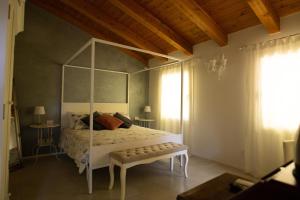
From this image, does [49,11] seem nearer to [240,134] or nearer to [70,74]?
[70,74]

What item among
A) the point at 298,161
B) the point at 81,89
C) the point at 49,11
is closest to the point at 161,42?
the point at 81,89

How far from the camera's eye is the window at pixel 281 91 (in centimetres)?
269

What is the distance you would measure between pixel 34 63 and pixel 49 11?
1243 millimetres

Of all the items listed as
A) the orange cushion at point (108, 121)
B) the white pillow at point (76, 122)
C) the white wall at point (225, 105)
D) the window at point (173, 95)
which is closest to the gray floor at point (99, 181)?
the white wall at point (225, 105)

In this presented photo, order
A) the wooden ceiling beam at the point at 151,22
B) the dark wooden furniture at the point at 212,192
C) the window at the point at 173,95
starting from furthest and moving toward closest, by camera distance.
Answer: the window at the point at 173,95 < the wooden ceiling beam at the point at 151,22 < the dark wooden furniture at the point at 212,192

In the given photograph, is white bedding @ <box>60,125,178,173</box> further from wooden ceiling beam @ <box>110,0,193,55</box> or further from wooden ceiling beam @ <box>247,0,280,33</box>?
wooden ceiling beam @ <box>247,0,280,33</box>

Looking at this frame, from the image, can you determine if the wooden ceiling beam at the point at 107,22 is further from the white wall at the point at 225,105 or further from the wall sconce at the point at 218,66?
the wall sconce at the point at 218,66

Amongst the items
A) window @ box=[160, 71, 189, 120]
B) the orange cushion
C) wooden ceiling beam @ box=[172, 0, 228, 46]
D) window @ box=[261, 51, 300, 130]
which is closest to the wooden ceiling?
wooden ceiling beam @ box=[172, 0, 228, 46]

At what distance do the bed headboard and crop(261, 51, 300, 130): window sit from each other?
10.8 ft

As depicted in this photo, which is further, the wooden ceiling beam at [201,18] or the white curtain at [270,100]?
the wooden ceiling beam at [201,18]

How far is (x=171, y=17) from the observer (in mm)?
3574

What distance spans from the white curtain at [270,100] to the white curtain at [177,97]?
1.15 m

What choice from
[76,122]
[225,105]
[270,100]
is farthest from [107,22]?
[270,100]

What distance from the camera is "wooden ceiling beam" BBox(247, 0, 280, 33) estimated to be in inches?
99.5
